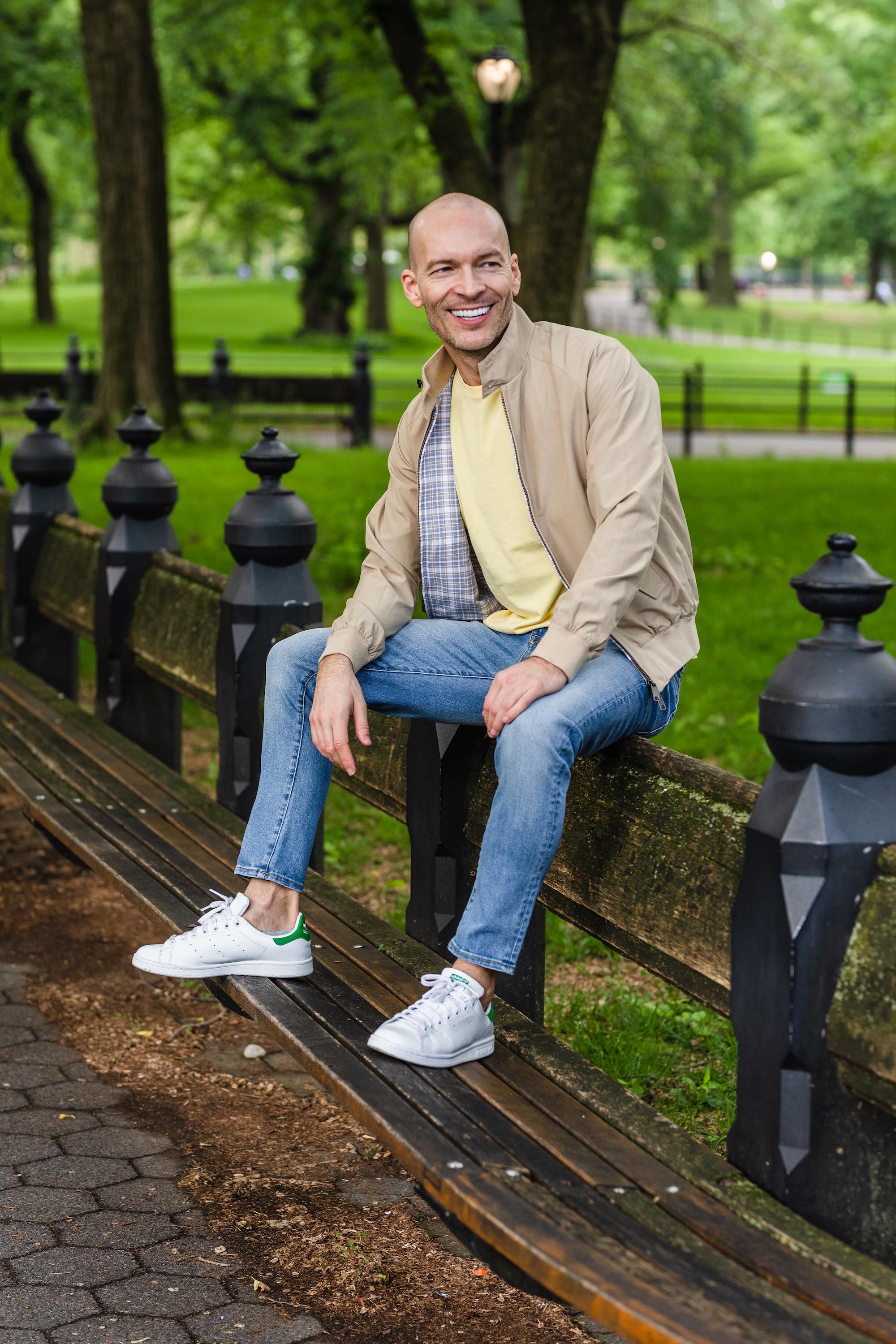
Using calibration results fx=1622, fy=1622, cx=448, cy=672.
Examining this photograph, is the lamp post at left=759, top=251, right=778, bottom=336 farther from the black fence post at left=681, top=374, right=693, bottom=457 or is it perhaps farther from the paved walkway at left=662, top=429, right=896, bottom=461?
the black fence post at left=681, top=374, right=693, bottom=457

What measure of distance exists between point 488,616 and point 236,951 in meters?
0.84

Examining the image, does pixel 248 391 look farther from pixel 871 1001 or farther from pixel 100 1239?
pixel 871 1001

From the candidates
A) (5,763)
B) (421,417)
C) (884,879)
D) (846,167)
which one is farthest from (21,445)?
(846,167)

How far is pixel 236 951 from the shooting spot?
3.18 metres

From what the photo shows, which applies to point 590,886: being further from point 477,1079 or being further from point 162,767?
point 162,767

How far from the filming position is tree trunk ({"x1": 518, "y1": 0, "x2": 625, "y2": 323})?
10.3m

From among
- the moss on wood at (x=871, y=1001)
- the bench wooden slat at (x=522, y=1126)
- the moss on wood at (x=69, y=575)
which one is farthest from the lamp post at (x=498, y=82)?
the moss on wood at (x=871, y=1001)

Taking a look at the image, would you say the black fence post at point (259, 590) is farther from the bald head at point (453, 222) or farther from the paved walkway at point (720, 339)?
the paved walkway at point (720, 339)

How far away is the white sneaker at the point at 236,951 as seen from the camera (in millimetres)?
3176

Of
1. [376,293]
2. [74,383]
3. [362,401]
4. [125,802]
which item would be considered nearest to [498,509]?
[125,802]

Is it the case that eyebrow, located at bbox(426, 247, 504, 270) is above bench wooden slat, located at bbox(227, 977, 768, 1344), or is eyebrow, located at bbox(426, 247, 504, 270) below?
above

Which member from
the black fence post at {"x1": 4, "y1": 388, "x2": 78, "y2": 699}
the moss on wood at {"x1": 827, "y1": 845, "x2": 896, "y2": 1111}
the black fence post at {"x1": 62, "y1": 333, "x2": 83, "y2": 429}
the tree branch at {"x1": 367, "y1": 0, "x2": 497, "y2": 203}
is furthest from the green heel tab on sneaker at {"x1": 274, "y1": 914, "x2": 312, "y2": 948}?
the black fence post at {"x1": 62, "y1": 333, "x2": 83, "y2": 429}

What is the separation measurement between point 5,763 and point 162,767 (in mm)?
481

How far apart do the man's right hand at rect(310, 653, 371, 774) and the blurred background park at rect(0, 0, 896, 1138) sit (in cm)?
129
